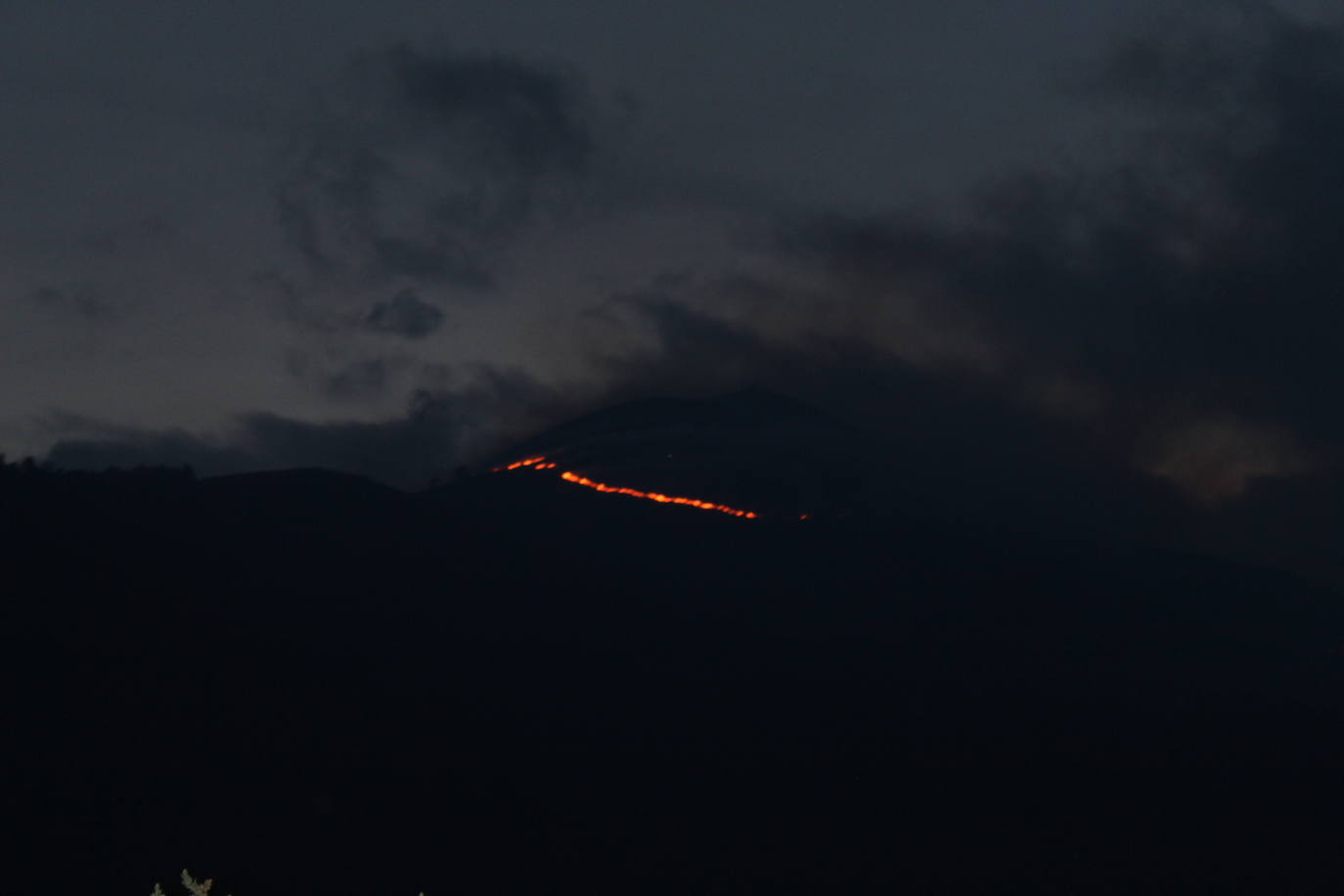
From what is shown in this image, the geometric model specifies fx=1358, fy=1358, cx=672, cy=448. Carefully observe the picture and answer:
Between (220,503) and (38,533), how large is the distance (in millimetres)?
32245

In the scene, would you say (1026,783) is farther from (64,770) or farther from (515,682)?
(64,770)


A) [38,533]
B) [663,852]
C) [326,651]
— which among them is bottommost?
[663,852]

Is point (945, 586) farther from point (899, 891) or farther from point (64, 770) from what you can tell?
point (64, 770)

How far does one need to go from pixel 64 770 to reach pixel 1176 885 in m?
65.5

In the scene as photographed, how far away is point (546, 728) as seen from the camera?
4444 inches

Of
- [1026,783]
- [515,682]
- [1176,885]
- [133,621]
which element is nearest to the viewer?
[1176,885]

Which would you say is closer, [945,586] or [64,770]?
[64,770]

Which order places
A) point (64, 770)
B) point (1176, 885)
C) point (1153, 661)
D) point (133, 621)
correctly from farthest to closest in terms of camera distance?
point (1153, 661) < point (133, 621) < point (1176, 885) < point (64, 770)

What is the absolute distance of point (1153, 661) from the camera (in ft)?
593

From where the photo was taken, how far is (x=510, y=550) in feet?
503

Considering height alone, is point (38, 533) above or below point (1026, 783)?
above

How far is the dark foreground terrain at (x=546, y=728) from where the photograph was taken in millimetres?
78375

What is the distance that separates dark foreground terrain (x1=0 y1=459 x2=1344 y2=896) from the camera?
257 feet

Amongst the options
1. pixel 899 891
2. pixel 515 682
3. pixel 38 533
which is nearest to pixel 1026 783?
pixel 899 891
